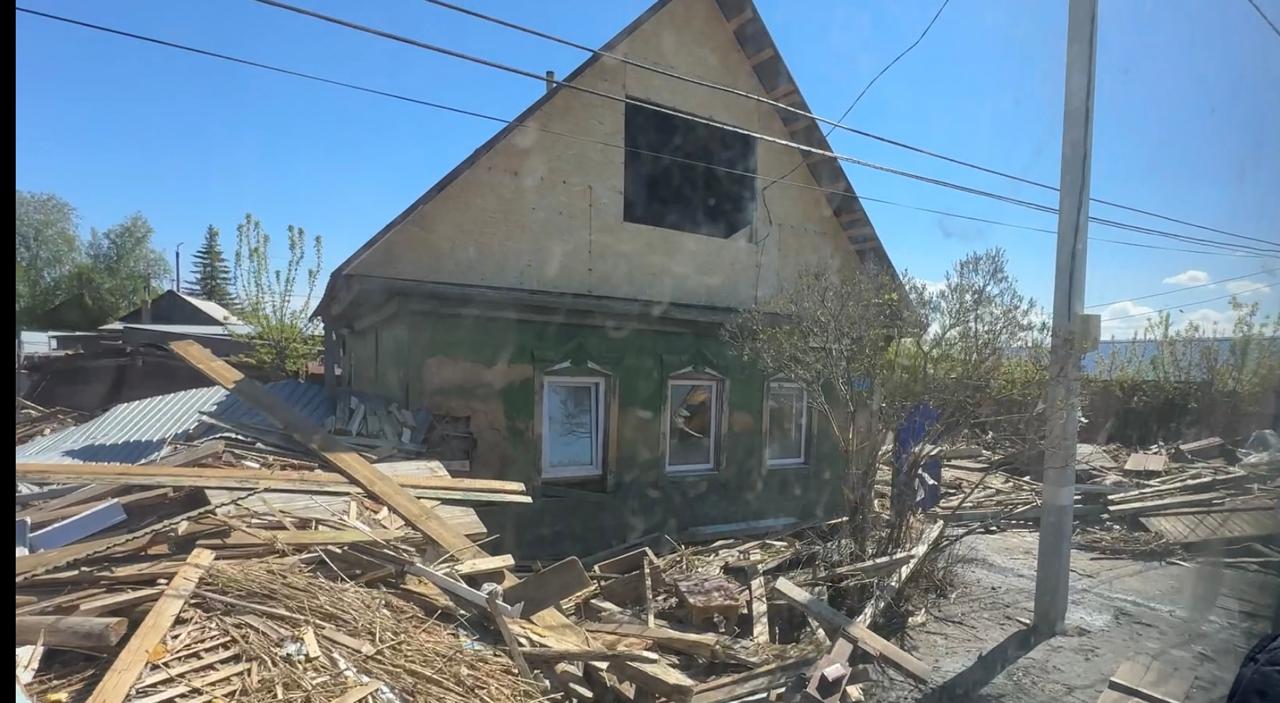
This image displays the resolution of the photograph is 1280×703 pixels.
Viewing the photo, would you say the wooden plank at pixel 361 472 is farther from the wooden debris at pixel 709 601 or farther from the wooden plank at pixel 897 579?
the wooden plank at pixel 897 579

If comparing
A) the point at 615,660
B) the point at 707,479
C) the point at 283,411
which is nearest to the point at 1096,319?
the point at 615,660

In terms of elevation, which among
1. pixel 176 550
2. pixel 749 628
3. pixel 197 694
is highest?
pixel 176 550

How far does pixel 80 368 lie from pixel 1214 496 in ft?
17.2

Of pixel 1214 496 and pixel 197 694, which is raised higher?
pixel 1214 496

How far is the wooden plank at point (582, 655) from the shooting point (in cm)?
329

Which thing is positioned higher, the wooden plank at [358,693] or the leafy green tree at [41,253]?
the leafy green tree at [41,253]

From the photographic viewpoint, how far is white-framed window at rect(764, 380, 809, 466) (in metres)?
8.38

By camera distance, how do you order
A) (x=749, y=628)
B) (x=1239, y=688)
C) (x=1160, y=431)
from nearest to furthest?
1. (x=1239, y=688)
2. (x=1160, y=431)
3. (x=749, y=628)

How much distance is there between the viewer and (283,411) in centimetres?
479

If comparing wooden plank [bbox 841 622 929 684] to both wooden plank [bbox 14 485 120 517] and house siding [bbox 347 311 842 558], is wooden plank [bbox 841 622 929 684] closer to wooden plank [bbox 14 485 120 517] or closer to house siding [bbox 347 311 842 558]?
house siding [bbox 347 311 842 558]

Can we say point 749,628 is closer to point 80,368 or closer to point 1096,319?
point 1096,319

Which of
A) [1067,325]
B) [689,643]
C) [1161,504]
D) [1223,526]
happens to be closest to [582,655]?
[689,643]

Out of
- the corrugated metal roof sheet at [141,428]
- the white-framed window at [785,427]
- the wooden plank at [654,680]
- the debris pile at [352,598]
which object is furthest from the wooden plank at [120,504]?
the white-framed window at [785,427]

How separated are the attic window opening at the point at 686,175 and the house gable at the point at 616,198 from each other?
10 centimetres
